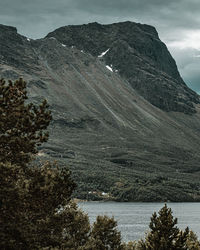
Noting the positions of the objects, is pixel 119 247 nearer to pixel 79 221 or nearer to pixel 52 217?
pixel 79 221

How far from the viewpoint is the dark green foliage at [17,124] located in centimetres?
2731

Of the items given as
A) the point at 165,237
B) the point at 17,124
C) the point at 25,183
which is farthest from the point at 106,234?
the point at 17,124

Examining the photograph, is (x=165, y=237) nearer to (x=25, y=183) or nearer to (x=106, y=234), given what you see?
(x=106, y=234)

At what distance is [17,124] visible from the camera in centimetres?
2753

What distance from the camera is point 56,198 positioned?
103 feet

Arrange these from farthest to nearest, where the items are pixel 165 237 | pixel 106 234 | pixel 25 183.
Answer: pixel 106 234
pixel 165 237
pixel 25 183

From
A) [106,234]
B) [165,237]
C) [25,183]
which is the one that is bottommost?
[106,234]

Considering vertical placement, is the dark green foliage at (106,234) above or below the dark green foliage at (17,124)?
below

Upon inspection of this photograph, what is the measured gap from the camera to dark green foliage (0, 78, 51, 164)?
27.3m

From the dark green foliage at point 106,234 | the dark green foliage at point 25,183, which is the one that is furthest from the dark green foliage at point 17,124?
the dark green foliage at point 106,234

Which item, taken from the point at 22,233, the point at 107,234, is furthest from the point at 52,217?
the point at 107,234

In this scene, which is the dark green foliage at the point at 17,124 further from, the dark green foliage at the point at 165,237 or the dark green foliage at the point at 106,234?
the dark green foliage at the point at 106,234

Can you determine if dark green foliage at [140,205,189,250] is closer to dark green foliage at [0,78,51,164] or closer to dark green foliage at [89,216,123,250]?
dark green foliage at [89,216,123,250]

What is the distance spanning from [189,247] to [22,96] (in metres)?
26.1
